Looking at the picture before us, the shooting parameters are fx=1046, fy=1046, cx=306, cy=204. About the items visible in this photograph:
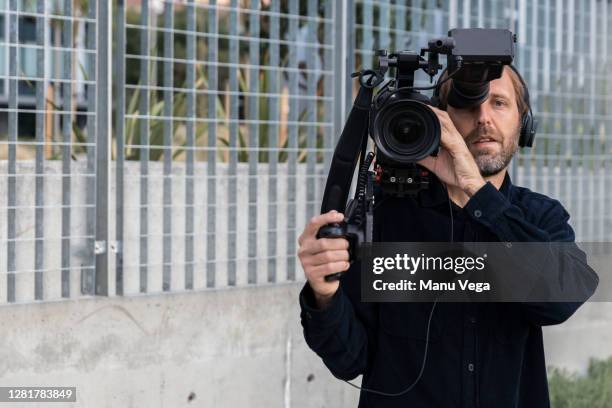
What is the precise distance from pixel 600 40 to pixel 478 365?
16.9 ft

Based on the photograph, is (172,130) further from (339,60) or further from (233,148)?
(339,60)

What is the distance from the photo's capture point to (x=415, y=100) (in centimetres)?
252

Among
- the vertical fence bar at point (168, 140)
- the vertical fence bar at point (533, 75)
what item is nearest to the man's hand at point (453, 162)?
the vertical fence bar at point (168, 140)

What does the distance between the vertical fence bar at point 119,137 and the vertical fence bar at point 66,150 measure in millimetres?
230

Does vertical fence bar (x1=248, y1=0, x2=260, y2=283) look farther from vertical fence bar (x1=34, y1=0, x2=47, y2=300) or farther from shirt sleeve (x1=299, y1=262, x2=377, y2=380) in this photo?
shirt sleeve (x1=299, y1=262, x2=377, y2=380)

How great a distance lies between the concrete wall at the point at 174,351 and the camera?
466cm

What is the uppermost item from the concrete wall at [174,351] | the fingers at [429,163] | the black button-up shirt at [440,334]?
the fingers at [429,163]

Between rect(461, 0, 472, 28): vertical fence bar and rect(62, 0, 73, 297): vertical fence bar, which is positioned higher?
rect(461, 0, 472, 28): vertical fence bar

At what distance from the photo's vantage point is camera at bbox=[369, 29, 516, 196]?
2.52 metres

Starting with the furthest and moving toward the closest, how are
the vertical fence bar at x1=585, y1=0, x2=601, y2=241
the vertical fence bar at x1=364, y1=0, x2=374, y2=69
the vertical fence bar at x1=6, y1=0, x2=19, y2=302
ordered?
the vertical fence bar at x1=585, y1=0, x2=601, y2=241
the vertical fence bar at x1=364, y1=0, x2=374, y2=69
the vertical fence bar at x1=6, y1=0, x2=19, y2=302

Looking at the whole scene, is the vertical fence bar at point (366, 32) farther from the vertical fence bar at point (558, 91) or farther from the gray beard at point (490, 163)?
the gray beard at point (490, 163)

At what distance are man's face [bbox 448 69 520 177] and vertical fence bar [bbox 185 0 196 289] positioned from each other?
8.52 feet

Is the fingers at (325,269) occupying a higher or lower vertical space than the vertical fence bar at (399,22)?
lower

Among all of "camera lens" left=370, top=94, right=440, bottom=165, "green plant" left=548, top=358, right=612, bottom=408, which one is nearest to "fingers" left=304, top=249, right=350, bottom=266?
"camera lens" left=370, top=94, right=440, bottom=165
